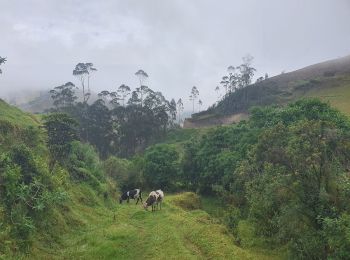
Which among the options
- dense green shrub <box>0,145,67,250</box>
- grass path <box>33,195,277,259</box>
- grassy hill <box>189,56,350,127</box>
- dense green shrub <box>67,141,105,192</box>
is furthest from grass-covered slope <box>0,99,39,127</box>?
grassy hill <box>189,56,350,127</box>

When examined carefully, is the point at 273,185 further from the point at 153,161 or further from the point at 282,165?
the point at 153,161

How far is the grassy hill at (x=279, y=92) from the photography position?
461 feet

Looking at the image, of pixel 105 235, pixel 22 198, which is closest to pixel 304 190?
pixel 105 235

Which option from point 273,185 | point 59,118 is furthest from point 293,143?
point 59,118

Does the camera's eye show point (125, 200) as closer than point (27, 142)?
No

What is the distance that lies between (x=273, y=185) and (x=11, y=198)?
1537cm

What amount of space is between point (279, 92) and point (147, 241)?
13409 cm

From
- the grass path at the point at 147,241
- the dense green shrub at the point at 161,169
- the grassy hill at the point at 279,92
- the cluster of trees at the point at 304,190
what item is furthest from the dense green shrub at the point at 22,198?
the grassy hill at the point at 279,92

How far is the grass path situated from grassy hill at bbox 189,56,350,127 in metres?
106

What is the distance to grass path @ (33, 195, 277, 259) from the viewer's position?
25359mm

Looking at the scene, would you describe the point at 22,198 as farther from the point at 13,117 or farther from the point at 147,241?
the point at 13,117

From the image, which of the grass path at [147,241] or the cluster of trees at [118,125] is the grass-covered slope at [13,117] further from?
the cluster of trees at [118,125]

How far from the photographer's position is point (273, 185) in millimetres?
28250

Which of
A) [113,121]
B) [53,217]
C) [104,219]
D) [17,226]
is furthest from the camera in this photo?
[113,121]
